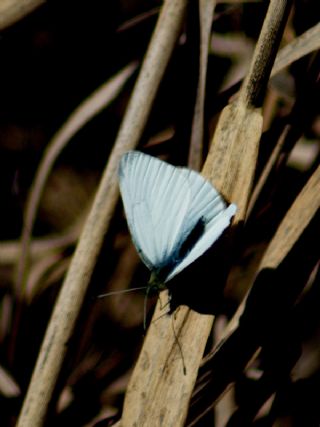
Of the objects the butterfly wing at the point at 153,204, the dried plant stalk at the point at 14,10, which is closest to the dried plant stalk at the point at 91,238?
the butterfly wing at the point at 153,204

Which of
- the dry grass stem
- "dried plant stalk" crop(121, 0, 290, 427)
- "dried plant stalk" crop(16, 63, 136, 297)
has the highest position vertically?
"dried plant stalk" crop(16, 63, 136, 297)

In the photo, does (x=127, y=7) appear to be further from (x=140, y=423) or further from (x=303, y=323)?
(x=140, y=423)

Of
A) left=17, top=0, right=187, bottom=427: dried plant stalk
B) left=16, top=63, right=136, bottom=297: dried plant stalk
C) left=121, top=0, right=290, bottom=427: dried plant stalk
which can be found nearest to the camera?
left=121, top=0, right=290, bottom=427: dried plant stalk

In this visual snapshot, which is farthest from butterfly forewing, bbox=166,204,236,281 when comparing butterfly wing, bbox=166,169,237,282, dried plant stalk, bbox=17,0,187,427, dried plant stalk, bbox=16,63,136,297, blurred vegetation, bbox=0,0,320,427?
dried plant stalk, bbox=16,63,136,297

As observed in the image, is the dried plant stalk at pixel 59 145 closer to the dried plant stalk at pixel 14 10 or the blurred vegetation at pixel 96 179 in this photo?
the blurred vegetation at pixel 96 179

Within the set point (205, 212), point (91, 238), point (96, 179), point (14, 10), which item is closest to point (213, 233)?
point (205, 212)

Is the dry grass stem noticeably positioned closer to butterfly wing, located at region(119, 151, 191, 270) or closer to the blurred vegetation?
butterfly wing, located at region(119, 151, 191, 270)
